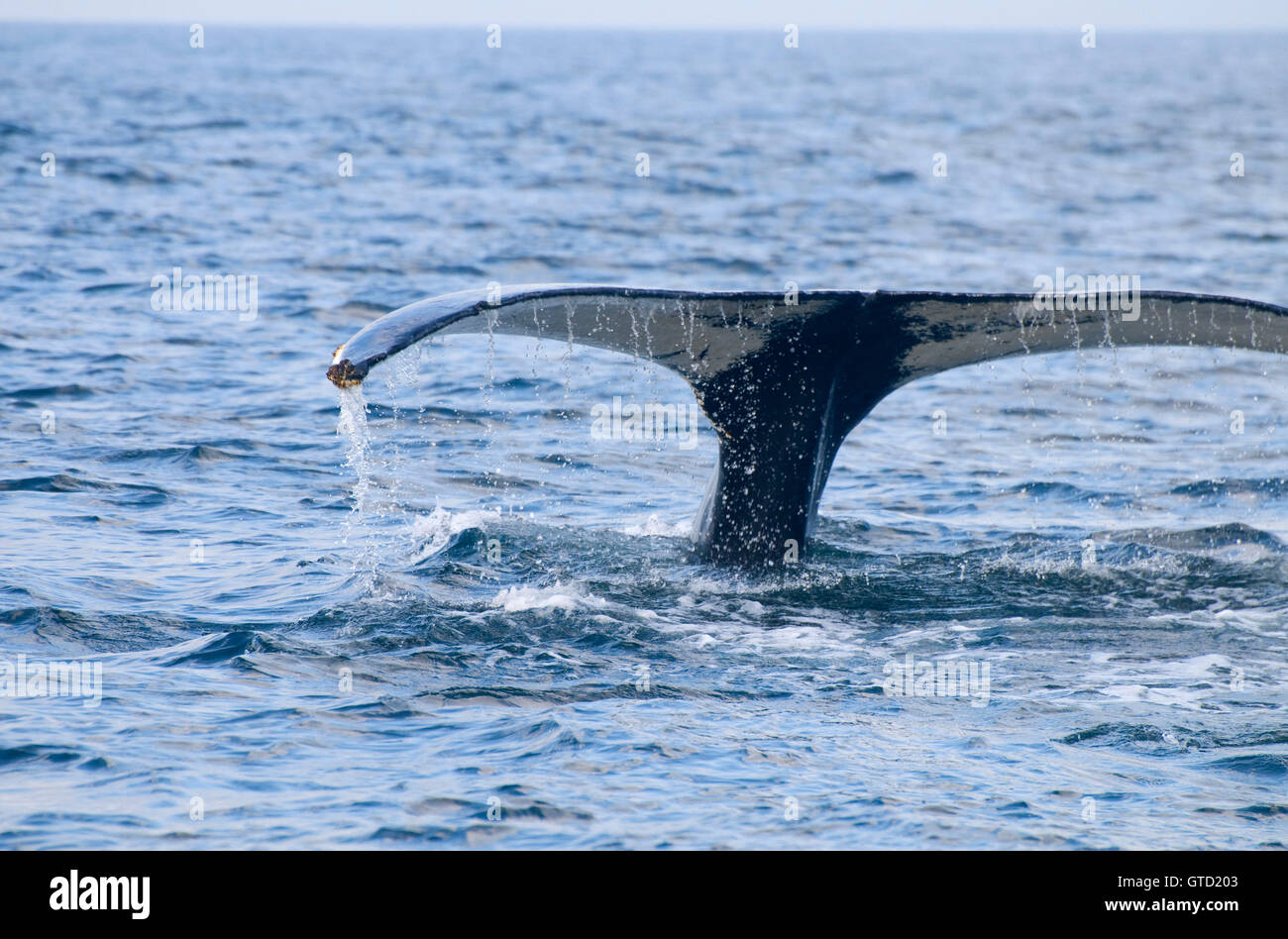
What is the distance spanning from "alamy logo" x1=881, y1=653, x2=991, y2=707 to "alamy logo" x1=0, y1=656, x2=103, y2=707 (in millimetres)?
3841

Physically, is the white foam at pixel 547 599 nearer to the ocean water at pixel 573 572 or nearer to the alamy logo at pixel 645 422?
the ocean water at pixel 573 572

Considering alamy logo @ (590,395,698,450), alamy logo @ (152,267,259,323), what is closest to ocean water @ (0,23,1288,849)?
alamy logo @ (590,395,698,450)

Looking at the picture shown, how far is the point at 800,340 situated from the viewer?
8.32m

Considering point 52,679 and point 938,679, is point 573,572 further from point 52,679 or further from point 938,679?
point 52,679

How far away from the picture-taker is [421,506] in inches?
462

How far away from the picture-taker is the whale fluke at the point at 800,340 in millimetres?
7664
